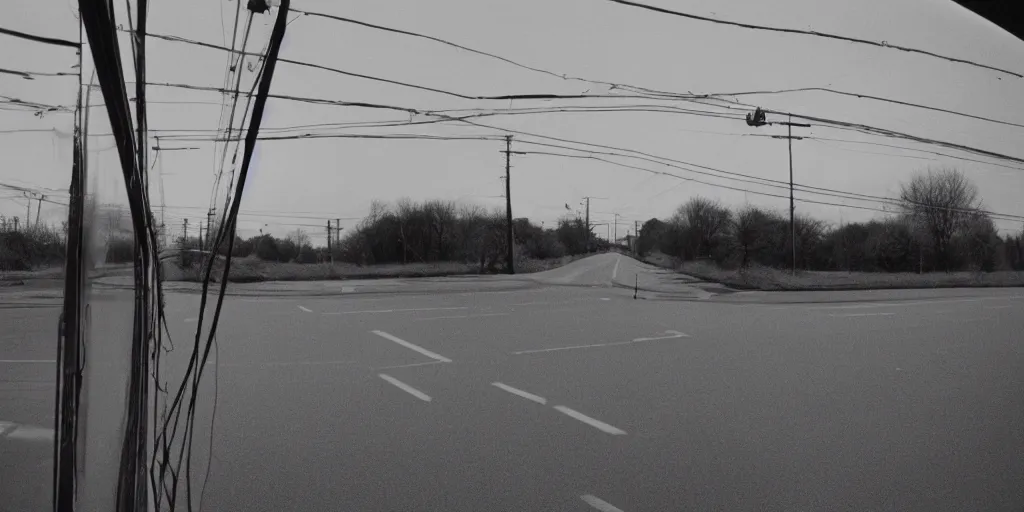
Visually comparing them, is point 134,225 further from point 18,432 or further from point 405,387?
point 405,387

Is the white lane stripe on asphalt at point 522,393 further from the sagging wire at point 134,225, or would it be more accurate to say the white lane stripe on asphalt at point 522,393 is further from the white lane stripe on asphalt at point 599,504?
the sagging wire at point 134,225

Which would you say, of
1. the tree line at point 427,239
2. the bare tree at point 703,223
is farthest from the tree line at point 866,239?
the tree line at point 427,239

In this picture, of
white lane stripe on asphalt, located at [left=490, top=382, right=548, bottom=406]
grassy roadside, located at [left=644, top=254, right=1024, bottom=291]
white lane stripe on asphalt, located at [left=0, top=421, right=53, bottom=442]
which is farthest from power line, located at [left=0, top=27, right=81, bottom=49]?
grassy roadside, located at [left=644, top=254, right=1024, bottom=291]

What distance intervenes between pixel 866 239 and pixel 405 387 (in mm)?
42886

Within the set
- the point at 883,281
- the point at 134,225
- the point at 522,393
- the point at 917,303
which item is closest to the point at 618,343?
the point at 522,393

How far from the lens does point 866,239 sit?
43.3m

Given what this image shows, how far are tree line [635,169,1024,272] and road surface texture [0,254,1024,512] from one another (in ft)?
41.3

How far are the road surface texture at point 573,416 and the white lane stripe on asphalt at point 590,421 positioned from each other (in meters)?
0.04

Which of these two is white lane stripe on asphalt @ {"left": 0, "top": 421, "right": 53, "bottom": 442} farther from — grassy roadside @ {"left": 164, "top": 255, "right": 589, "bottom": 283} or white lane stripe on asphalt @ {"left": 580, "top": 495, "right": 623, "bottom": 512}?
grassy roadside @ {"left": 164, "top": 255, "right": 589, "bottom": 283}

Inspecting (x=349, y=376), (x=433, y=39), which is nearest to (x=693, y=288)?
(x=349, y=376)

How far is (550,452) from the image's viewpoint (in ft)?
18.1

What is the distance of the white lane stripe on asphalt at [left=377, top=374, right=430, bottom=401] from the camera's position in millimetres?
7684

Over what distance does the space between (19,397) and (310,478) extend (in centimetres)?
277

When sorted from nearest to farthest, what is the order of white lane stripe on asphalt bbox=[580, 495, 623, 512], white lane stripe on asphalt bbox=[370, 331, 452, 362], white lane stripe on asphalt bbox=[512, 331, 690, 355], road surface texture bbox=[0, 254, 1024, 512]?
white lane stripe on asphalt bbox=[580, 495, 623, 512] < road surface texture bbox=[0, 254, 1024, 512] < white lane stripe on asphalt bbox=[370, 331, 452, 362] < white lane stripe on asphalt bbox=[512, 331, 690, 355]
